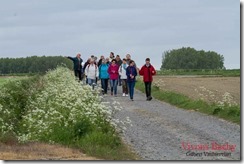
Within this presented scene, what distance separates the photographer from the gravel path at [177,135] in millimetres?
13117

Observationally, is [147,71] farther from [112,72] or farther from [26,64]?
[26,64]

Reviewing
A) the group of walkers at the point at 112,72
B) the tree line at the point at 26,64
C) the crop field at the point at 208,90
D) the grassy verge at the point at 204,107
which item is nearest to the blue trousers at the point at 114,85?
the group of walkers at the point at 112,72

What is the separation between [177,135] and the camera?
1603 centimetres

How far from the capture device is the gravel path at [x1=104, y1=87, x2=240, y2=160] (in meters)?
13.1

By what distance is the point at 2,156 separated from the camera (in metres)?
13.1

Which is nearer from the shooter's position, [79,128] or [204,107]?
[79,128]

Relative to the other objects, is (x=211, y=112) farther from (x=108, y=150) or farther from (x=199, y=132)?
(x=108, y=150)

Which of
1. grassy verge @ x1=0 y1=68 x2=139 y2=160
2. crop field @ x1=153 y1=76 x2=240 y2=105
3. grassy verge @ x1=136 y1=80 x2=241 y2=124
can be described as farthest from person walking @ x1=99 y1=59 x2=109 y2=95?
grassy verge @ x1=0 y1=68 x2=139 y2=160

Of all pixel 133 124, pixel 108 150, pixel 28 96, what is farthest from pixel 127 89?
pixel 108 150

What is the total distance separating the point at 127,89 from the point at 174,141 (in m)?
15.1

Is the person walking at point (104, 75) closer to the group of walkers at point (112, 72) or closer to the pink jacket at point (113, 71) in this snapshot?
the group of walkers at point (112, 72)

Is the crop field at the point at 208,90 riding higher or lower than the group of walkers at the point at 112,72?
lower

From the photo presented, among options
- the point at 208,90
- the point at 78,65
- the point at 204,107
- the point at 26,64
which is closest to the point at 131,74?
the point at 208,90

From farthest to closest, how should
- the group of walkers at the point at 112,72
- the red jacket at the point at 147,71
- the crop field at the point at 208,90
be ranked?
the group of walkers at the point at 112,72 < the red jacket at the point at 147,71 < the crop field at the point at 208,90
